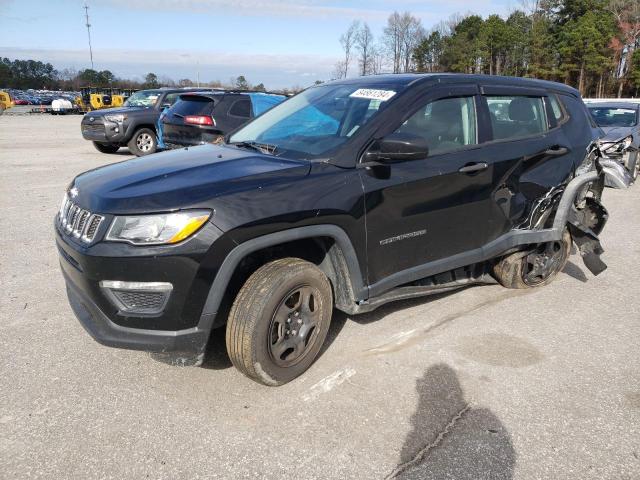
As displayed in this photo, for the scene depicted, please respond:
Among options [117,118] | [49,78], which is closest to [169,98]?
[117,118]

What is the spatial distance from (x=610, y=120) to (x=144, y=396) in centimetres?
1233

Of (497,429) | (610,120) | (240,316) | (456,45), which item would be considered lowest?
(497,429)

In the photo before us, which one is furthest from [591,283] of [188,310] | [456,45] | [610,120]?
[456,45]

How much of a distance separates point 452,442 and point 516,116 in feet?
9.10

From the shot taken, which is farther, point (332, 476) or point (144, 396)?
point (144, 396)

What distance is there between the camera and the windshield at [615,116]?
11609mm

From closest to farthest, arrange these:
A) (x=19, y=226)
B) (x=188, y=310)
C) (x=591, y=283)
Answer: (x=188, y=310), (x=591, y=283), (x=19, y=226)

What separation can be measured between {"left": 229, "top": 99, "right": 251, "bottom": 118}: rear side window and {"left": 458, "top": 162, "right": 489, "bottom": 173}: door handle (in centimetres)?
723

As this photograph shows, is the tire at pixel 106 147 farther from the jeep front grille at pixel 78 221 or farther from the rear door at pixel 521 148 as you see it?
the rear door at pixel 521 148

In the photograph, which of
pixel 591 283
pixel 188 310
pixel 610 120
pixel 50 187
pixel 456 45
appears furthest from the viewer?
pixel 456 45

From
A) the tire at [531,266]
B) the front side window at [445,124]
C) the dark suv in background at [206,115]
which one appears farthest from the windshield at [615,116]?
the front side window at [445,124]

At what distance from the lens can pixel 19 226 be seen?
6520 mm

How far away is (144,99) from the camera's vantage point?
14898mm

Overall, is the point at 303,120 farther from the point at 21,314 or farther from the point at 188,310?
the point at 21,314
